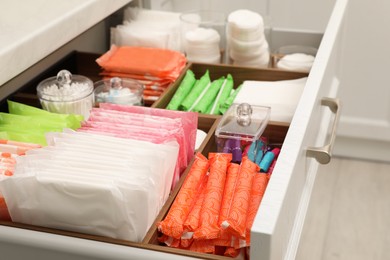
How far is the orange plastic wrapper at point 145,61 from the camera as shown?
4.88ft

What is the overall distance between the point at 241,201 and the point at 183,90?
Result: 0.54 metres

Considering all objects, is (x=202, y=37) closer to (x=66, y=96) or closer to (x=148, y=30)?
(x=148, y=30)

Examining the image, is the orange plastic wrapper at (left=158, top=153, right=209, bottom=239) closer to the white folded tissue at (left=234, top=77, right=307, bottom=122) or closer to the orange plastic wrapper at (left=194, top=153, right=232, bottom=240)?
the orange plastic wrapper at (left=194, top=153, right=232, bottom=240)

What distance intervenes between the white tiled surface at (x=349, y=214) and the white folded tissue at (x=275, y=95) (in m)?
0.59

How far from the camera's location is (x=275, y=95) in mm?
1392

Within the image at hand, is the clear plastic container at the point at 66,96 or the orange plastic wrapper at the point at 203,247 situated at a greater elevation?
the clear plastic container at the point at 66,96

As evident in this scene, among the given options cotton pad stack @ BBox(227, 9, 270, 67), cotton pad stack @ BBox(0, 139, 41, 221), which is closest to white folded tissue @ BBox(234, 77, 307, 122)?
cotton pad stack @ BBox(227, 9, 270, 67)

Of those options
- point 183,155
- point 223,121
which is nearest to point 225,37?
point 223,121

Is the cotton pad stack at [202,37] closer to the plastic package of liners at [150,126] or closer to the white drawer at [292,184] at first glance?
the white drawer at [292,184]

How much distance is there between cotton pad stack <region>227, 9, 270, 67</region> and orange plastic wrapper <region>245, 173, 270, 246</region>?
0.60 meters

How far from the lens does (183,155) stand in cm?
107

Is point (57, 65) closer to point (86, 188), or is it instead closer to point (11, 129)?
point (11, 129)

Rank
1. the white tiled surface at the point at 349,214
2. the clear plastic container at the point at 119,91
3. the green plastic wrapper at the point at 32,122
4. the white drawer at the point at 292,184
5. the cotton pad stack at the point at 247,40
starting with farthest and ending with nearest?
the white tiled surface at the point at 349,214 < the cotton pad stack at the point at 247,40 < the clear plastic container at the point at 119,91 < the green plastic wrapper at the point at 32,122 < the white drawer at the point at 292,184

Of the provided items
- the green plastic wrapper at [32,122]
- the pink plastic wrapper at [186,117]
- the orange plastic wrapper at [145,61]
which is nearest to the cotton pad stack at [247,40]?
the orange plastic wrapper at [145,61]
